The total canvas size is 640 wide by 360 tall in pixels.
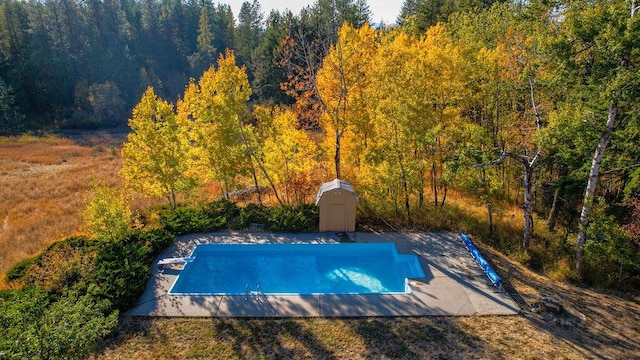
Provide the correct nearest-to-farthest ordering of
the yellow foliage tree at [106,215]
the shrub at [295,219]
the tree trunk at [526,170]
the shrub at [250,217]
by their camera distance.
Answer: the tree trunk at [526,170]
the yellow foliage tree at [106,215]
the shrub at [295,219]
the shrub at [250,217]

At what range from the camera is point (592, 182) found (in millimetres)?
14008

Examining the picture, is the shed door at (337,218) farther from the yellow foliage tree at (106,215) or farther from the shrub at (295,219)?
the yellow foliage tree at (106,215)

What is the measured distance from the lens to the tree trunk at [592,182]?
13008mm

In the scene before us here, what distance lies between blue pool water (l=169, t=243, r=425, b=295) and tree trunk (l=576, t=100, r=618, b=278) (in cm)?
633

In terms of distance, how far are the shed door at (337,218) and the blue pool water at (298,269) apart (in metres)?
1.34

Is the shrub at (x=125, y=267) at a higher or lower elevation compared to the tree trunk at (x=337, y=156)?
lower

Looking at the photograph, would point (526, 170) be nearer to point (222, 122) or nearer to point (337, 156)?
point (337, 156)

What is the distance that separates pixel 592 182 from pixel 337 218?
10.2m

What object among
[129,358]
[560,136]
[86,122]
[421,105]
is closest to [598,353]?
[560,136]

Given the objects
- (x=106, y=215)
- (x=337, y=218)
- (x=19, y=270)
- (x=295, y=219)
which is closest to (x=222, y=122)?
(x=295, y=219)

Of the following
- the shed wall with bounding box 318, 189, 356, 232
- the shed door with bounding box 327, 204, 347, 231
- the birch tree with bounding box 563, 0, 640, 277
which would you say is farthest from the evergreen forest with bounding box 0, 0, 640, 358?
the shed door with bounding box 327, 204, 347, 231

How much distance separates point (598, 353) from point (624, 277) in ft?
19.2

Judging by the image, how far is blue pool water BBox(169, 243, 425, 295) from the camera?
15078 millimetres

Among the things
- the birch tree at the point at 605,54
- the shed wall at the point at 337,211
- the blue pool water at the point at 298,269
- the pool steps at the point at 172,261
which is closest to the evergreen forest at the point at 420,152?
the birch tree at the point at 605,54
